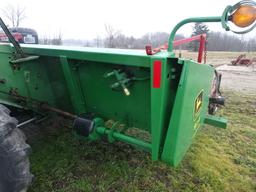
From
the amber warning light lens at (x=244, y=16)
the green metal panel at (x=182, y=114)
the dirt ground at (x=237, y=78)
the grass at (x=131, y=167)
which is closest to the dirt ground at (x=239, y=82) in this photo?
the dirt ground at (x=237, y=78)

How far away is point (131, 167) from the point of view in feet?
8.48

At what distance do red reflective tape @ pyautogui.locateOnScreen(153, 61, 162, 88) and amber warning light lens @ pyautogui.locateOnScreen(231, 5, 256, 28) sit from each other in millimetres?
616

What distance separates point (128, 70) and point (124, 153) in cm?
126

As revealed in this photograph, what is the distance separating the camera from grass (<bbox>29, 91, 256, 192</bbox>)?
7.62ft

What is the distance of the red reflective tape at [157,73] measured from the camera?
1.59m

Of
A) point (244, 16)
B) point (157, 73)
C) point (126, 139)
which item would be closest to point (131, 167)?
point (126, 139)

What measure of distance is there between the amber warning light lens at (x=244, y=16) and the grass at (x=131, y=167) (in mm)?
1552

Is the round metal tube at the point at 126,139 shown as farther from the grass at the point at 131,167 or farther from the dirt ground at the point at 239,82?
the dirt ground at the point at 239,82

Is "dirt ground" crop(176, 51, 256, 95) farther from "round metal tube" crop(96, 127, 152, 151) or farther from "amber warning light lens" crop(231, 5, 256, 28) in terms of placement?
"round metal tube" crop(96, 127, 152, 151)

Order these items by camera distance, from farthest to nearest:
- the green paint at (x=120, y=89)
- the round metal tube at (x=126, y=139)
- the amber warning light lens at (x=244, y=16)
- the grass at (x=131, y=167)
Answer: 1. the grass at (x=131, y=167)
2. the round metal tube at (x=126, y=139)
3. the green paint at (x=120, y=89)
4. the amber warning light lens at (x=244, y=16)

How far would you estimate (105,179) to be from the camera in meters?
2.38

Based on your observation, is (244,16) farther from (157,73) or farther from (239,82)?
(239,82)

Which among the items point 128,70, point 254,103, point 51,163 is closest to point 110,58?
point 128,70

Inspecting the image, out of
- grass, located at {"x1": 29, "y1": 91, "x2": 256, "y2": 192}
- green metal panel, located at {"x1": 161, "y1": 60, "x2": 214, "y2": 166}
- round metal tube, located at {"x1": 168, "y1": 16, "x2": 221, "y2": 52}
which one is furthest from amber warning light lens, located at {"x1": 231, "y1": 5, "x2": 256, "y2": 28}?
grass, located at {"x1": 29, "y1": 91, "x2": 256, "y2": 192}
